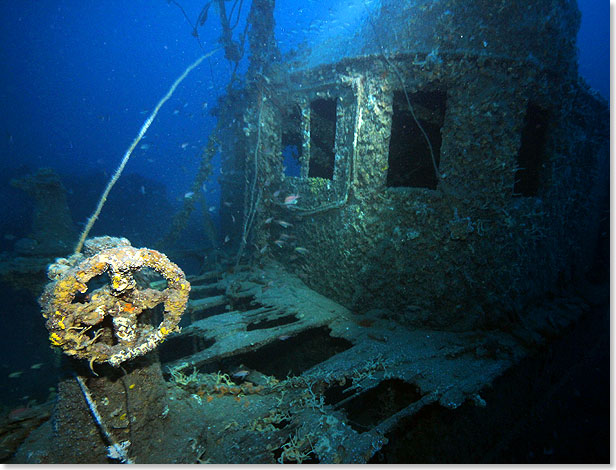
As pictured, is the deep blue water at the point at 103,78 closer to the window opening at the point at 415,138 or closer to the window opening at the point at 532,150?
the window opening at the point at 415,138

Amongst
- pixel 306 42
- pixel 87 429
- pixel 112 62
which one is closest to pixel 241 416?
pixel 87 429

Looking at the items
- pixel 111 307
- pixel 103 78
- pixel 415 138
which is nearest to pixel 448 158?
pixel 415 138

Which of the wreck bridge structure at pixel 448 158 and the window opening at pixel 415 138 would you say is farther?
the window opening at pixel 415 138

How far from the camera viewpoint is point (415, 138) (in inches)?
244

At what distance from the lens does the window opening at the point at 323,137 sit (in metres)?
7.46

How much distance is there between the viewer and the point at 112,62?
13050 centimetres

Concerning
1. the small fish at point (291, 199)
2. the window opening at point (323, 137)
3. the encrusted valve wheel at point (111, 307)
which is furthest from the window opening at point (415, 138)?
the encrusted valve wheel at point (111, 307)

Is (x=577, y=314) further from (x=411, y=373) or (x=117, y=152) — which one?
(x=117, y=152)

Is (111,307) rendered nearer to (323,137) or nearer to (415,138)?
(415,138)

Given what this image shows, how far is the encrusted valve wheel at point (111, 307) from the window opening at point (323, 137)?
5638 millimetres

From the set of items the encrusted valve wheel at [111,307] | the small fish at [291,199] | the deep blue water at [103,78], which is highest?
the deep blue water at [103,78]

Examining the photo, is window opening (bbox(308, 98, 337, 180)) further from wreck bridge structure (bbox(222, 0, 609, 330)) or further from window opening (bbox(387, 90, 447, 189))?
window opening (bbox(387, 90, 447, 189))

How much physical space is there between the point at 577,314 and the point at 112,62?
175463 millimetres

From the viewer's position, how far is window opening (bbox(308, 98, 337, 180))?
7.46m
